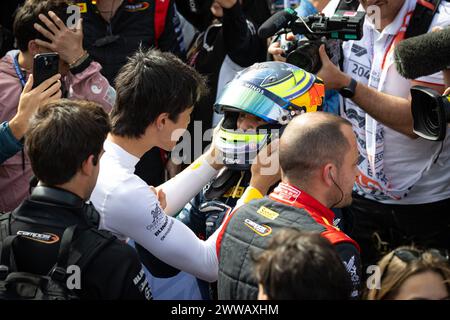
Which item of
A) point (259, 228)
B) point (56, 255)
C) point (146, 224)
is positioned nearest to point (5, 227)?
point (56, 255)

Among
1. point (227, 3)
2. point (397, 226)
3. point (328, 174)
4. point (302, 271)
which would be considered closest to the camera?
point (302, 271)

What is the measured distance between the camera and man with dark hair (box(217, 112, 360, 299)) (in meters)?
2.57

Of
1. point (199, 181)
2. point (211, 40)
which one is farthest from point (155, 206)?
point (211, 40)

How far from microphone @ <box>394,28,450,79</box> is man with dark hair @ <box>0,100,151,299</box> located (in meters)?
1.57

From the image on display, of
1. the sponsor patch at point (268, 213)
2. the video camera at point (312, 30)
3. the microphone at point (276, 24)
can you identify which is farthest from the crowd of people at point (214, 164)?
the microphone at point (276, 24)

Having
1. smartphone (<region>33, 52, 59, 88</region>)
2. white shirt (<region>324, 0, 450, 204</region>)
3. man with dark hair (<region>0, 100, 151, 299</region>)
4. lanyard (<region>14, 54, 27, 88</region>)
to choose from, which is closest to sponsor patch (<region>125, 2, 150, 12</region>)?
lanyard (<region>14, 54, 27, 88</region>)

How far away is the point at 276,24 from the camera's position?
3828mm

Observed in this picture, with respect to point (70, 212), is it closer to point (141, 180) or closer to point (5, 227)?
point (5, 227)

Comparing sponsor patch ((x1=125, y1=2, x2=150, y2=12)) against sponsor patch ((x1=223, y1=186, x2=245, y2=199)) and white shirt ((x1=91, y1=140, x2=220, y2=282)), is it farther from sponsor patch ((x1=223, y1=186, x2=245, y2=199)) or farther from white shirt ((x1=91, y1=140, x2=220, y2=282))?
white shirt ((x1=91, y1=140, x2=220, y2=282))

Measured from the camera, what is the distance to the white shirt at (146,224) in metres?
3.01

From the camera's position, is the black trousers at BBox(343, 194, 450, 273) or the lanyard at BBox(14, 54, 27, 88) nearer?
the lanyard at BBox(14, 54, 27, 88)

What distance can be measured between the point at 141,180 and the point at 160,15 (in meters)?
2.00
